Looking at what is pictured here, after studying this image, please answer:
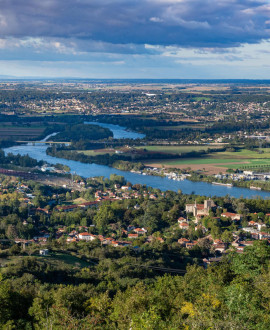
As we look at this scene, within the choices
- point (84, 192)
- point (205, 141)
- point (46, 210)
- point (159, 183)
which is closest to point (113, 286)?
point (46, 210)

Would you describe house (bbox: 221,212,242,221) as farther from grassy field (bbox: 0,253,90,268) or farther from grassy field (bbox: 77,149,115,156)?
grassy field (bbox: 77,149,115,156)

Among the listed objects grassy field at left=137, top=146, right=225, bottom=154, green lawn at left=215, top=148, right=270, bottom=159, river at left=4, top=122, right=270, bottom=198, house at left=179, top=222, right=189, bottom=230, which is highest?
house at left=179, top=222, right=189, bottom=230

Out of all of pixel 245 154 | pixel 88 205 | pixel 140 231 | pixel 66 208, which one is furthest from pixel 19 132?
pixel 140 231

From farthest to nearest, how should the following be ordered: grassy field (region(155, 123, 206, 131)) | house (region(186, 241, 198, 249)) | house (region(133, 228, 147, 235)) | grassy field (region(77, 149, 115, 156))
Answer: grassy field (region(155, 123, 206, 131)), grassy field (region(77, 149, 115, 156)), house (region(133, 228, 147, 235)), house (region(186, 241, 198, 249))

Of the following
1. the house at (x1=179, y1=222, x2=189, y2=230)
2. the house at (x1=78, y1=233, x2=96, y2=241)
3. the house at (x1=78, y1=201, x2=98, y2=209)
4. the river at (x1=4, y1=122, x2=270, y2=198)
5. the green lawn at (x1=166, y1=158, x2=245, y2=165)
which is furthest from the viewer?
the green lawn at (x1=166, y1=158, x2=245, y2=165)

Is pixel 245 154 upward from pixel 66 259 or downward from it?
downward

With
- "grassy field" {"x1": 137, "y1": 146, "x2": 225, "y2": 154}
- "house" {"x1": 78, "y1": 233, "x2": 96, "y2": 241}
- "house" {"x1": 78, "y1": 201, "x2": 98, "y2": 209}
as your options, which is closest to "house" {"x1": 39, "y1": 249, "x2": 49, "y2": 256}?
"house" {"x1": 78, "y1": 233, "x2": 96, "y2": 241}

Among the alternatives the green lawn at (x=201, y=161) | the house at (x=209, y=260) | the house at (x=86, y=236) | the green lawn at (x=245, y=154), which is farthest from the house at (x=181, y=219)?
the green lawn at (x=245, y=154)

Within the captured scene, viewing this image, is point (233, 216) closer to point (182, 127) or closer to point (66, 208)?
point (66, 208)

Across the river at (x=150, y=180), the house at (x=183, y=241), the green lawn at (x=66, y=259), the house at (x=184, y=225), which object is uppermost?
the green lawn at (x=66, y=259)

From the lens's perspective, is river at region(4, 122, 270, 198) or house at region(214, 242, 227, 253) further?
river at region(4, 122, 270, 198)

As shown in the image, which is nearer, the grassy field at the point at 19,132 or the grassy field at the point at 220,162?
the grassy field at the point at 220,162

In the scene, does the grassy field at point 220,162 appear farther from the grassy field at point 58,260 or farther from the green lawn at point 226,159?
the grassy field at point 58,260
